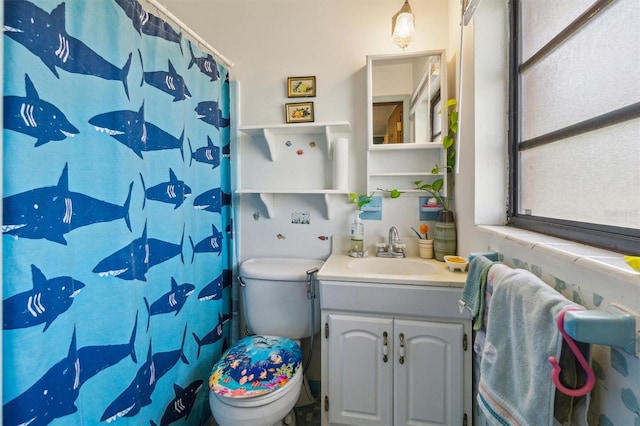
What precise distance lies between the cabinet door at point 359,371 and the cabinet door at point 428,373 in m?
0.05

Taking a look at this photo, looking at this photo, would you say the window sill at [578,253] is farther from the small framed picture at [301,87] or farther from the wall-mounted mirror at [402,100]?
the small framed picture at [301,87]

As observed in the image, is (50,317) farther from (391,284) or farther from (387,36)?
(387,36)

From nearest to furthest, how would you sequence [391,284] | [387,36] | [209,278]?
[391,284]
[209,278]
[387,36]

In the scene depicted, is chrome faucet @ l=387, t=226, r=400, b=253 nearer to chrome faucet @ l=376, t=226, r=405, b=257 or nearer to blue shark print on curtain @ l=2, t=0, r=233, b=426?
chrome faucet @ l=376, t=226, r=405, b=257

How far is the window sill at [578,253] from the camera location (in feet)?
1.52

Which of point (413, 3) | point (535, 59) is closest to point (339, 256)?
point (535, 59)

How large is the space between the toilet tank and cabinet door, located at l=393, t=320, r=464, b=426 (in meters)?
0.46

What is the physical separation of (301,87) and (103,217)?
1.19 m

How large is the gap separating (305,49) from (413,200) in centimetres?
106

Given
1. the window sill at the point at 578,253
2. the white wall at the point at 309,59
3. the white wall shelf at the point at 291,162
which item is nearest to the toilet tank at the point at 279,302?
the white wall at the point at 309,59

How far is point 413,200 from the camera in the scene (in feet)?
5.05

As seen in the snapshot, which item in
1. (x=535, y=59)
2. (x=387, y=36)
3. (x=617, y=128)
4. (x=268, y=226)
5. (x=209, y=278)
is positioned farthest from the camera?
(x=268, y=226)

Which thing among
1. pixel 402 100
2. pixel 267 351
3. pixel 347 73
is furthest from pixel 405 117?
pixel 267 351

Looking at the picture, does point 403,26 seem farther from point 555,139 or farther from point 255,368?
point 255,368
